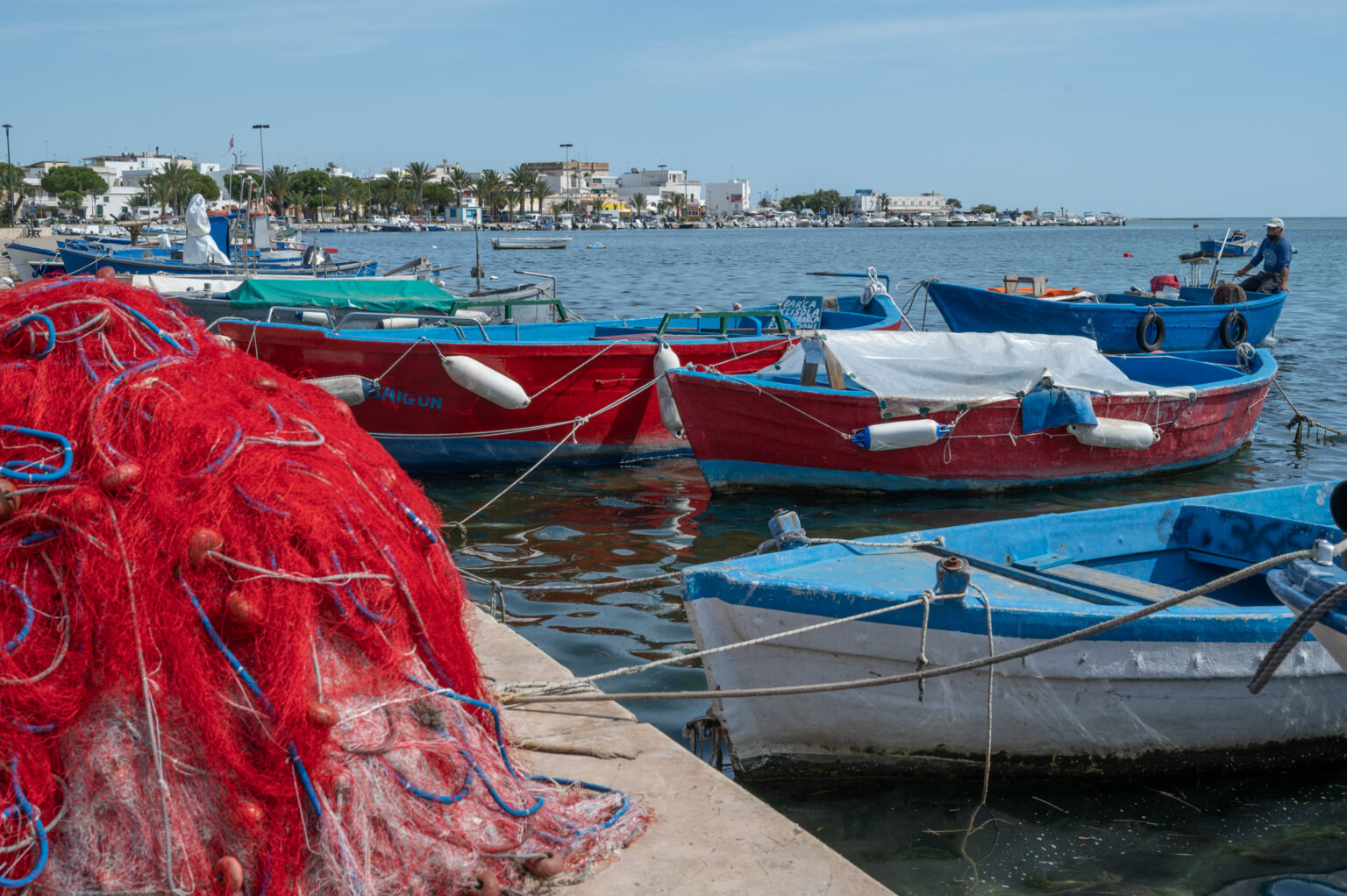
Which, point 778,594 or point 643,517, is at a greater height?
point 778,594

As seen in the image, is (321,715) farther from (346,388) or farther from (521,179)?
(521,179)

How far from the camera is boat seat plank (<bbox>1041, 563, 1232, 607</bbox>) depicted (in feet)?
17.5

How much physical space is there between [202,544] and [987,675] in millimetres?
3265

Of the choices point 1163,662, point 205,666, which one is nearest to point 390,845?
point 205,666

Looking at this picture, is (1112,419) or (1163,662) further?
(1112,419)

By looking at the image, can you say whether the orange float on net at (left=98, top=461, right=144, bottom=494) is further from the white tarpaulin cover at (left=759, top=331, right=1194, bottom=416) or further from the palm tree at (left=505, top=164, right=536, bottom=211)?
the palm tree at (left=505, top=164, right=536, bottom=211)

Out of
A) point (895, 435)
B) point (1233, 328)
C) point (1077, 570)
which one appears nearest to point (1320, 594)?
A: point (1077, 570)

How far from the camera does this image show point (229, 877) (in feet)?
9.48

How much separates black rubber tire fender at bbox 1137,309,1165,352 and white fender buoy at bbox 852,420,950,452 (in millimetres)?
7884

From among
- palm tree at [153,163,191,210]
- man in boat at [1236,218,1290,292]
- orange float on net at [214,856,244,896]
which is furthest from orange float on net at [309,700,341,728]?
palm tree at [153,163,191,210]

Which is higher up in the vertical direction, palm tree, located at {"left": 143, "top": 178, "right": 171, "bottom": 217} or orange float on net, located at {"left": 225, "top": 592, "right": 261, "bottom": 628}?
palm tree, located at {"left": 143, "top": 178, "right": 171, "bottom": 217}

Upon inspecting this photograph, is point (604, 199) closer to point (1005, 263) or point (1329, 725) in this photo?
point (1005, 263)

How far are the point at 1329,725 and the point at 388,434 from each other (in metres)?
8.65

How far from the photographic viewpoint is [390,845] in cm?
312
